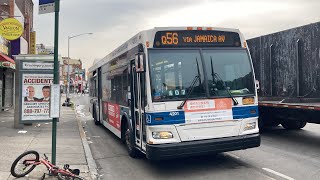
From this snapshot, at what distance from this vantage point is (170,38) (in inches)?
301

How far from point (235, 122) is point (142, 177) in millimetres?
2163

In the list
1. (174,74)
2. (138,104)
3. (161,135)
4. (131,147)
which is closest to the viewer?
(161,135)

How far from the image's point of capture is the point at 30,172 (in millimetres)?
7199

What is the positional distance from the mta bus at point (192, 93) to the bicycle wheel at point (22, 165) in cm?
215

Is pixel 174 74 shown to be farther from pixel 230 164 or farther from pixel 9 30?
pixel 9 30

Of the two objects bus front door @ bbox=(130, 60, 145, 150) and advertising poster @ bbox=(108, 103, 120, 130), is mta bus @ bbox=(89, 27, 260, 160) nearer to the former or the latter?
bus front door @ bbox=(130, 60, 145, 150)

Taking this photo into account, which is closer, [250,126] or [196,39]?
[196,39]

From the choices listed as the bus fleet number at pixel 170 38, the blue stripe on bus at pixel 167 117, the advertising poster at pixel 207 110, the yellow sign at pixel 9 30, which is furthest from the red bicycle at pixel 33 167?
the yellow sign at pixel 9 30

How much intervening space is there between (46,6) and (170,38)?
2436 mm

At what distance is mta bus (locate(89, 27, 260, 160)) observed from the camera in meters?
7.25

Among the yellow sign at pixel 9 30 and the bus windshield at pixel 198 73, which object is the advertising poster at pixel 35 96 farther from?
the yellow sign at pixel 9 30

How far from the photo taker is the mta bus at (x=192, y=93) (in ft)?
23.8

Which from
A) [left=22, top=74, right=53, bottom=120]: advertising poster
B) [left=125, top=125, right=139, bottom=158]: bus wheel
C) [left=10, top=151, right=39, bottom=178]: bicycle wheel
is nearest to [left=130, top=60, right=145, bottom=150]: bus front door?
[left=125, top=125, right=139, bottom=158]: bus wheel

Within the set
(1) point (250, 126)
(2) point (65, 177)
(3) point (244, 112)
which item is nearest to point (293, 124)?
(1) point (250, 126)
